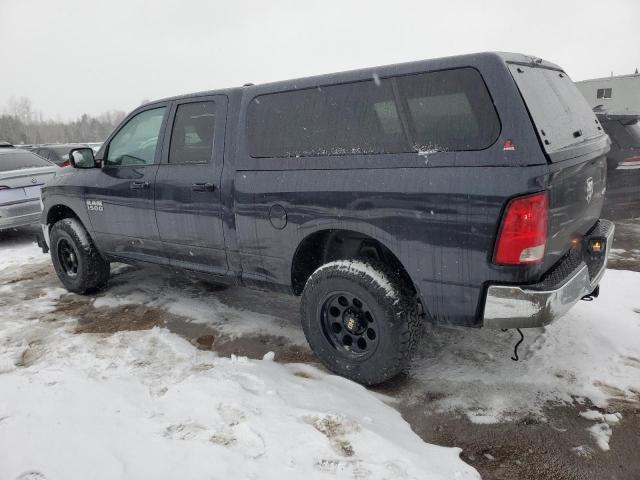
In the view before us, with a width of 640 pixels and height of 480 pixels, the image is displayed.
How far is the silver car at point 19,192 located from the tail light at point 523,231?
259 inches

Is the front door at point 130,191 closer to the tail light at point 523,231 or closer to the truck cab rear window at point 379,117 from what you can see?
the truck cab rear window at point 379,117

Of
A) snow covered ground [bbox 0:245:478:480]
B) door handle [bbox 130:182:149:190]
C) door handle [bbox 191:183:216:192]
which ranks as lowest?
snow covered ground [bbox 0:245:478:480]

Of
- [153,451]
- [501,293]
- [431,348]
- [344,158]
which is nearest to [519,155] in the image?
[501,293]

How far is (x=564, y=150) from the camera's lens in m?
2.33

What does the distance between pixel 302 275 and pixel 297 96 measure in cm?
123

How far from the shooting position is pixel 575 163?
7.98ft

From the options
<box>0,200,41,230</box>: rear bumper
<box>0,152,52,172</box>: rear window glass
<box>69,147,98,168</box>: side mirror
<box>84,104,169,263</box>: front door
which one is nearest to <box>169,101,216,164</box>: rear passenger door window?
<box>84,104,169,263</box>: front door

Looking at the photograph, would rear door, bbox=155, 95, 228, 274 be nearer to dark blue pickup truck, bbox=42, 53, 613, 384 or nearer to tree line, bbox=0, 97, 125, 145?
dark blue pickup truck, bbox=42, 53, 613, 384

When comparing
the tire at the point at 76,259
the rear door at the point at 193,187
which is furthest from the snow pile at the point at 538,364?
the tire at the point at 76,259

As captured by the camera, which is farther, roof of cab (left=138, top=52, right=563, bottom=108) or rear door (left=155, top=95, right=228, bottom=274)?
rear door (left=155, top=95, right=228, bottom=274)

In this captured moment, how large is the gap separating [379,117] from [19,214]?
263 inches

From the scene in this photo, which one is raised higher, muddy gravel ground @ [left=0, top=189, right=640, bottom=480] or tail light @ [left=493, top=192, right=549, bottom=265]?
tail light @ [left=493, top=192, right=549, bottom=265]

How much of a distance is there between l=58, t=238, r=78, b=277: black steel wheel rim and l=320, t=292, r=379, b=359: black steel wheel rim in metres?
3.15

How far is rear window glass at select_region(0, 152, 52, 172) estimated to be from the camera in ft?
24.8
